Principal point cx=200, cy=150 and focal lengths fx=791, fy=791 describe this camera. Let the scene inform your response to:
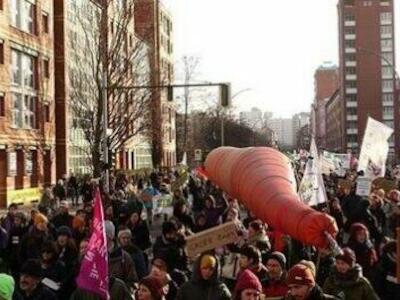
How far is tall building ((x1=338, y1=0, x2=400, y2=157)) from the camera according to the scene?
146 metres

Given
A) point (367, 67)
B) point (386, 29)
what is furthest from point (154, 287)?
point (386, 29)

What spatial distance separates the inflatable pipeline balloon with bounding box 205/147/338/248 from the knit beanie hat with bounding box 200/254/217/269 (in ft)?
7.06

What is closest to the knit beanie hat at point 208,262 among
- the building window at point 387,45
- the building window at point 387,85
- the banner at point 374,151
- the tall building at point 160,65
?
the banner at point 374,151

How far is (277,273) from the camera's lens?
771 cm

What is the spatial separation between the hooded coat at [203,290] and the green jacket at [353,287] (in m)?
1.07

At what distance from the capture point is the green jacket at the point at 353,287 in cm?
729

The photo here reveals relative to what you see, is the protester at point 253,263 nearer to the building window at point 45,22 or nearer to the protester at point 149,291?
the protester at point 149,291

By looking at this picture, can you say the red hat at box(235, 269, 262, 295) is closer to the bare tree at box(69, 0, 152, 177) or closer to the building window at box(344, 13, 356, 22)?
the bare tree at box(69, 0, 152, 177)

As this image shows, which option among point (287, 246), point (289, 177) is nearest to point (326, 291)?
point (287, 246)

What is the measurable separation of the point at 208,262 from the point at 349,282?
1.35m

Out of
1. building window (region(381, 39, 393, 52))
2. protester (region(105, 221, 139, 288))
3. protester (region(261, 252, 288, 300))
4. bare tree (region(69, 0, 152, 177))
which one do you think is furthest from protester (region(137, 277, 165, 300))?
building window (region(381, 39, 393, 52))

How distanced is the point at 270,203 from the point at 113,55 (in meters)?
24.7

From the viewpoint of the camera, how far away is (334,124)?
595 feet

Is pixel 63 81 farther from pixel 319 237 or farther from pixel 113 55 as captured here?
pixel 319 237
